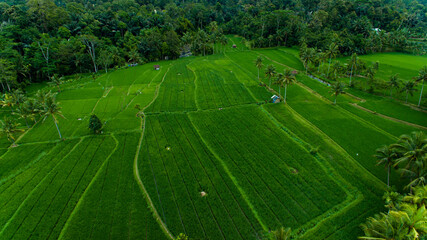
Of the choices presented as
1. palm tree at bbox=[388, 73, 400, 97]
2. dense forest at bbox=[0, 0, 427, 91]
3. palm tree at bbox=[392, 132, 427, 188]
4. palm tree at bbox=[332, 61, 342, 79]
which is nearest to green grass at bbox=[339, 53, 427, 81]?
dense forest at bbox=[0, 0, 427, 91]

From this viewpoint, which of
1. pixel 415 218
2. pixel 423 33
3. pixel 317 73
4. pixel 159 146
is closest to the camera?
pixel 415 218

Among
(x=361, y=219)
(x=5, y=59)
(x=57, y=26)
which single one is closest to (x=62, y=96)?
(x=5, y=59)

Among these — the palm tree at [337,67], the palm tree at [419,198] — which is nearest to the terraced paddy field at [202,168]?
the palm tree at [419,198]

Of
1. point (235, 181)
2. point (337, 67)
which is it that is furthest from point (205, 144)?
point (337, 67)

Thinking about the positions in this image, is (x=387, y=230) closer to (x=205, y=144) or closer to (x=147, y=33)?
(x=205, y=144)

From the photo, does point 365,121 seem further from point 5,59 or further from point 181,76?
point 5,59

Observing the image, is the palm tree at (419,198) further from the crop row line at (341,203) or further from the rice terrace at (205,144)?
the crop row line at (341,203)

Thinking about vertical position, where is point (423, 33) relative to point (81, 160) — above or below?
above
